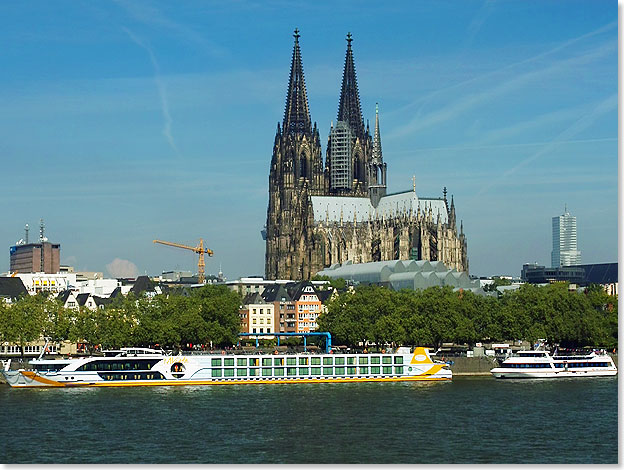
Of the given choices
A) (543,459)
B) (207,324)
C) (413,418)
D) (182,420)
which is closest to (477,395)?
(413,418)

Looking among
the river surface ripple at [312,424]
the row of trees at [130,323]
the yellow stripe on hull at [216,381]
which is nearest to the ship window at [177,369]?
the yellow stripe on hull at [216,381]

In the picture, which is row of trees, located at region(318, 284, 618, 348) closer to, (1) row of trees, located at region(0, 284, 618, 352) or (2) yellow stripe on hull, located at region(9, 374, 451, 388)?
(1) row of trees, located at region(0, 284, 618, 352)

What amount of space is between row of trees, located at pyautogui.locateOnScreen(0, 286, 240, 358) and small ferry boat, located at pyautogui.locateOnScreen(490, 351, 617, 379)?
90.7ft

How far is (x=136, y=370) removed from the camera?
92562mm

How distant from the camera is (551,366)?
101 metres

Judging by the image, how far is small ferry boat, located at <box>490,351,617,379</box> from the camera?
10012 centimetres

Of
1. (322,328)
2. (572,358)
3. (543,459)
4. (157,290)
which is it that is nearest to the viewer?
(543,459)

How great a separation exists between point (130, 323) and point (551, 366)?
35.7m

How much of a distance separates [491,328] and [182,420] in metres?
57.1

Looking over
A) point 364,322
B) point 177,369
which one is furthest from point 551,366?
point 177,369

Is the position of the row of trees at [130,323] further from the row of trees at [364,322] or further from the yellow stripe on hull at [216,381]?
the yellow stripe on hull at [216,381]

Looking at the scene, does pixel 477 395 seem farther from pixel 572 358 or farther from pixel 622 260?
pixel 622 260

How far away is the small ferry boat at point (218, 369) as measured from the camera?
91312 millimetres

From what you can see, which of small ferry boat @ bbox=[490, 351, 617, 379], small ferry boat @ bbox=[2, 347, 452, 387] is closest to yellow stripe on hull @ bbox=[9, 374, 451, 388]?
small ferry boat @ bbox=[2, 347, 452, 387]
